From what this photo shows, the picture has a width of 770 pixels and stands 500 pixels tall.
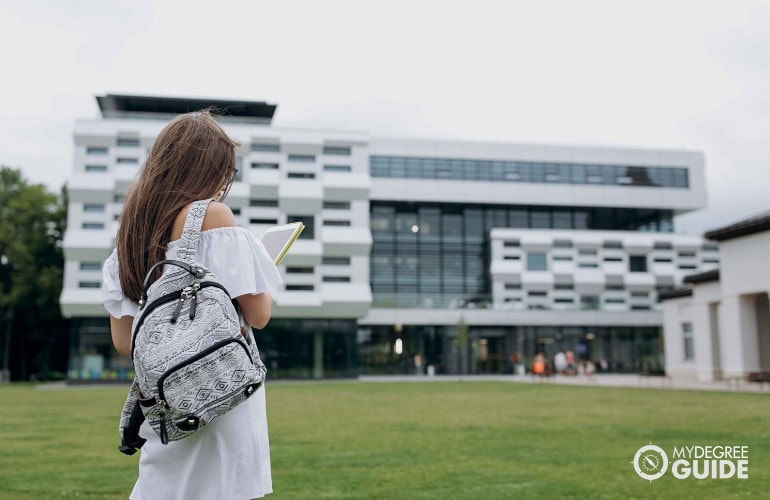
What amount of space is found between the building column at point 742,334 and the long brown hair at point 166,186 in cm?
3620

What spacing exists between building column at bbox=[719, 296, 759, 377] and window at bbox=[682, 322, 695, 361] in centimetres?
858

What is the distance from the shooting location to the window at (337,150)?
53188 millimetres

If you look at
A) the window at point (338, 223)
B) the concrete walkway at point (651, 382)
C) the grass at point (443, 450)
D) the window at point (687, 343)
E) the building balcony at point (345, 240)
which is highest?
the window at point (338, 223)

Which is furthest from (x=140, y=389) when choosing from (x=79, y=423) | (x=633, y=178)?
(x=633, y=178)

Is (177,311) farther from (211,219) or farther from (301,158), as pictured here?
(301,158)

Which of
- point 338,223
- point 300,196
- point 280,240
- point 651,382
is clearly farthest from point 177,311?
point 338,223

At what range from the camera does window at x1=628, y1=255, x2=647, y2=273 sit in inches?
2506

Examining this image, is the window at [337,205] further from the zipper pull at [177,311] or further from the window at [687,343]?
the zipper pull at [177,311]

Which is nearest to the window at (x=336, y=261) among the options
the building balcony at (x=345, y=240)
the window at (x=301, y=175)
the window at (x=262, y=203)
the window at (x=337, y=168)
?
the building balcony at (x=345, y=240)

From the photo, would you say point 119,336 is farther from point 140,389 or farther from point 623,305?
point 623,305

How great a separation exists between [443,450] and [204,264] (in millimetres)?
9439

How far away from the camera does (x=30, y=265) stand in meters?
50.7

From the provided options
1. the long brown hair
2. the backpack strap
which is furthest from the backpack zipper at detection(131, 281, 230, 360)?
the long brown hair

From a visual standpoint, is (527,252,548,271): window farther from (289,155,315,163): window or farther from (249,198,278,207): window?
(249,198,278,207): window
